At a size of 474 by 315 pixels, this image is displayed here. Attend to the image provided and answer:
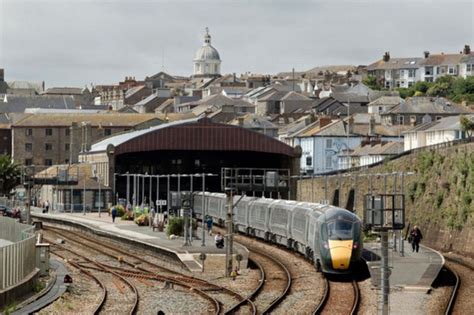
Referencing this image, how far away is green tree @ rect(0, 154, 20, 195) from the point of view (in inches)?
4515

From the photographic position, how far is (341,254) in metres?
43.8

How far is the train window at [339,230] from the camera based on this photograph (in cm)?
4428

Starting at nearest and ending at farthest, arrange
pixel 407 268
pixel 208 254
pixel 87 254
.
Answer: pixel 407 268, pixel 208 254, pixel 87 254

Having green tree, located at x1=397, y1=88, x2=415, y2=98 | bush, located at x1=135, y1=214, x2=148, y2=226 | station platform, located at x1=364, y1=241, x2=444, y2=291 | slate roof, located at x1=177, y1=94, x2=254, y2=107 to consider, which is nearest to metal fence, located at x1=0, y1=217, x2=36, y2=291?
station platform, located at x1=364, y1=241, x2=444, y2=291

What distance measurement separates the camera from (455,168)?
6162 centimetres

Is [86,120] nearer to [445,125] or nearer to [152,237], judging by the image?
[445,125]

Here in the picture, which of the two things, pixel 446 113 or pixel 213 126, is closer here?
pixel 213 126

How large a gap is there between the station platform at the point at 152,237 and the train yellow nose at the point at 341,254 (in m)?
6.58

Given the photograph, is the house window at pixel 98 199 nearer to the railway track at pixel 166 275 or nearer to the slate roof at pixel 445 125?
the slate roof at pixel 445 125

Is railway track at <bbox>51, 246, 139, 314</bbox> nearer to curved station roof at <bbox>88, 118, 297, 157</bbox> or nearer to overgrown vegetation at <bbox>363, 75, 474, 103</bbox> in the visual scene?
curved station roof at <bbox>88, 118, 297, 157</bbox>

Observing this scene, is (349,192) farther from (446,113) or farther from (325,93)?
(325,93)

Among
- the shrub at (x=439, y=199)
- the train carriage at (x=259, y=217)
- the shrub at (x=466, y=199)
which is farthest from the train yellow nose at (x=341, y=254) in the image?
the shrub at (x=439, y=199)

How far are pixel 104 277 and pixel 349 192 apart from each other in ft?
117

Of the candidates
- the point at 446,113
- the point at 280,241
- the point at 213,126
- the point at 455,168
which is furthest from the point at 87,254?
the point at 446,113
